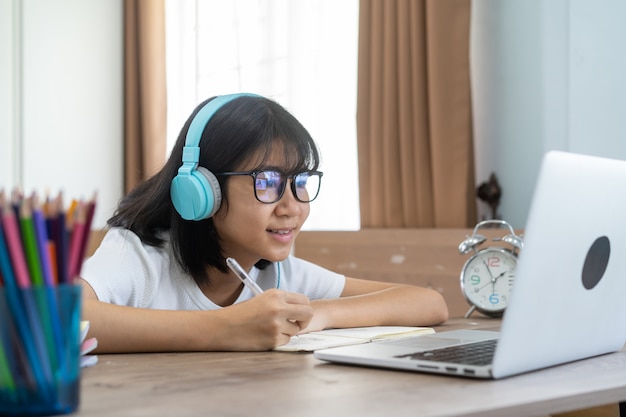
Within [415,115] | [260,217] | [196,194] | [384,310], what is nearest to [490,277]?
[384,310]

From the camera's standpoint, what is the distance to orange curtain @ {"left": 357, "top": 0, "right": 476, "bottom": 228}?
2955 millimetres

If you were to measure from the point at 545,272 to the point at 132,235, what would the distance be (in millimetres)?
889

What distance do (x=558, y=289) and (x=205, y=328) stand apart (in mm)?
547

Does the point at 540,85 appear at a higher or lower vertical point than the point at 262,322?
higher

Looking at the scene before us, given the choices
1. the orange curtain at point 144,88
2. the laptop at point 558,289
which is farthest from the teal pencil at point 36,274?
the orange curtain at point 144,88

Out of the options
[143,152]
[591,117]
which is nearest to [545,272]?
[591,117]

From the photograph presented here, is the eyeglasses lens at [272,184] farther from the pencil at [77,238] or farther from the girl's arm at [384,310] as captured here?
the pencil at [77,238]

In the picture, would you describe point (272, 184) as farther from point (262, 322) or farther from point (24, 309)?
point (24, 309)

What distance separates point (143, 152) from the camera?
465 cm

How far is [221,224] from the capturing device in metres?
1.60

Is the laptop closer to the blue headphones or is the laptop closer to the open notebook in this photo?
the open notebook

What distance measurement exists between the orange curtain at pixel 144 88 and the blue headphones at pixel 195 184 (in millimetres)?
2960

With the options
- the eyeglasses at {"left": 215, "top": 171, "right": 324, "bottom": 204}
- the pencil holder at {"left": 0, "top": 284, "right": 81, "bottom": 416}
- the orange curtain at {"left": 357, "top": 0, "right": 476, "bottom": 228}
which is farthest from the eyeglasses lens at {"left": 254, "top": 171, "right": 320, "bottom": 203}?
the orange curtain at {"left": 357, "top": 0, "right": 476, "bottom": 228}

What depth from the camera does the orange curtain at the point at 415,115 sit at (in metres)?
2.96
